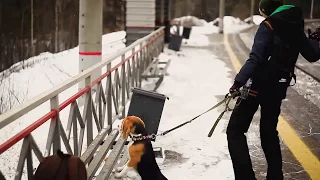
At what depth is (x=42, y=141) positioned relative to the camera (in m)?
5.89

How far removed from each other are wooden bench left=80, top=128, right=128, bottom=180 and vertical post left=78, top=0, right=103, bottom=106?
3907 millimetres

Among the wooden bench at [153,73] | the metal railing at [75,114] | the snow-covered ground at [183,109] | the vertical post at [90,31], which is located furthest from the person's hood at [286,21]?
the wooden bench at [153,73]

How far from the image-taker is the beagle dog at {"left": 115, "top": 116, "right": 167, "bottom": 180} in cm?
406

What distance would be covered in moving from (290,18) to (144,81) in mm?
6805

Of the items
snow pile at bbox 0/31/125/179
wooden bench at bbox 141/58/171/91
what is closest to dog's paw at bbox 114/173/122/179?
snow pile at bbox 0/31/125/179

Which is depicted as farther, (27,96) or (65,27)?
(65,27)

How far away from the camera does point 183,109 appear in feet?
26.4

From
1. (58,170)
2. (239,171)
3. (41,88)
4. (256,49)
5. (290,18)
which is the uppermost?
(290,18)

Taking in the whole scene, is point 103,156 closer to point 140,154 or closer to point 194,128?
point 140,154

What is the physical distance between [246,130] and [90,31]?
17.4 feet

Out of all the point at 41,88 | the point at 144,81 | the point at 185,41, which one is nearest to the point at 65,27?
the point at 185,41

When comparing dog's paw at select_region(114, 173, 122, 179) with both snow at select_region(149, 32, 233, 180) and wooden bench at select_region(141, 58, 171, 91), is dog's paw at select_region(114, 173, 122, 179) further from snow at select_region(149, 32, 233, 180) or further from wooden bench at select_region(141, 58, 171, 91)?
wooden bench at select_region(141, 58, 171, 91)

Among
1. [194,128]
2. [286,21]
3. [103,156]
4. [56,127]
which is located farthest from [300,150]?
[56,127]

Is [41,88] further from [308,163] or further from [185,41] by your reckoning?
[185,41]
